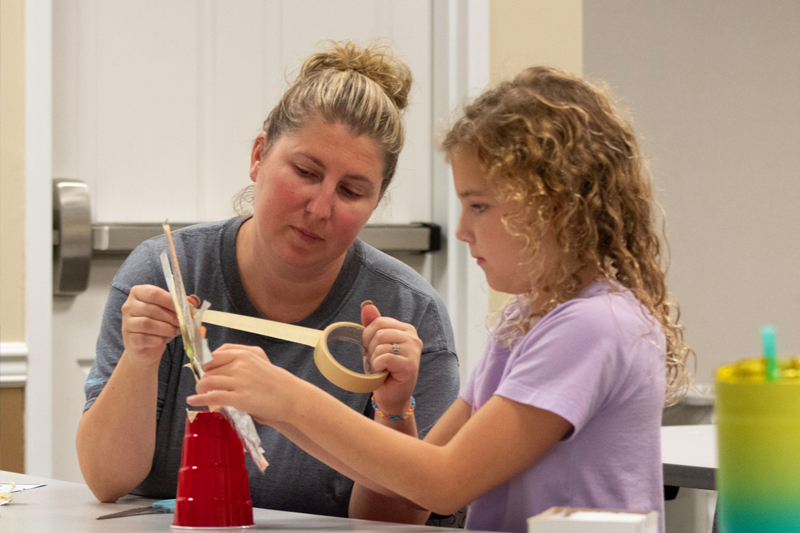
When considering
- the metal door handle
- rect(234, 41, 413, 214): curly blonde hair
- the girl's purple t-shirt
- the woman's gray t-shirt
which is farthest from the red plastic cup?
the metal door handle

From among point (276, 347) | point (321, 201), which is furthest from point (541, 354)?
point (276, 347)

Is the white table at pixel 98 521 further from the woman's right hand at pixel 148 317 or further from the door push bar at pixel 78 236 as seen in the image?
the door push bar at pixel 78 236

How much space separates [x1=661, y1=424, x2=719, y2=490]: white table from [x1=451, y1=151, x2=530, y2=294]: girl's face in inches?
15.8

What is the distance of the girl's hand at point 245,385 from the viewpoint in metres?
0.81

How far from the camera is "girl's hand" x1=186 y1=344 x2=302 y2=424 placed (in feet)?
2.67

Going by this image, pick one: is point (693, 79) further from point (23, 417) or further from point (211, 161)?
point (23, 417)

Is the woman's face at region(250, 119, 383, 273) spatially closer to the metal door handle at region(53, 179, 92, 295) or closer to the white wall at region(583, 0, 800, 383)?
the metal door handle at region(53, 179, 92, 295)

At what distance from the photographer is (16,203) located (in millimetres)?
1802

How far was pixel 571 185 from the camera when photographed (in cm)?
95

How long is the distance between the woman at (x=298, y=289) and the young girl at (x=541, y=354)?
0.18m

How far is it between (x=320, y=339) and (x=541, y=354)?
234mm

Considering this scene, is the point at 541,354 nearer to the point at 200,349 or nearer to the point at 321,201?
the point at 200,349

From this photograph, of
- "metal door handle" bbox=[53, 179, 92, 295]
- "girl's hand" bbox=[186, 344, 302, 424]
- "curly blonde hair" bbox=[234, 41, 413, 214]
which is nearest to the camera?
"girl's hand" bbox=[186, 344, 302, 424]

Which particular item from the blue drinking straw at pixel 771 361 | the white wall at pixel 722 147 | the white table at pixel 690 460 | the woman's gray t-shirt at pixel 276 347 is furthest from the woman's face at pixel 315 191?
the white wall at pixel 722 147
